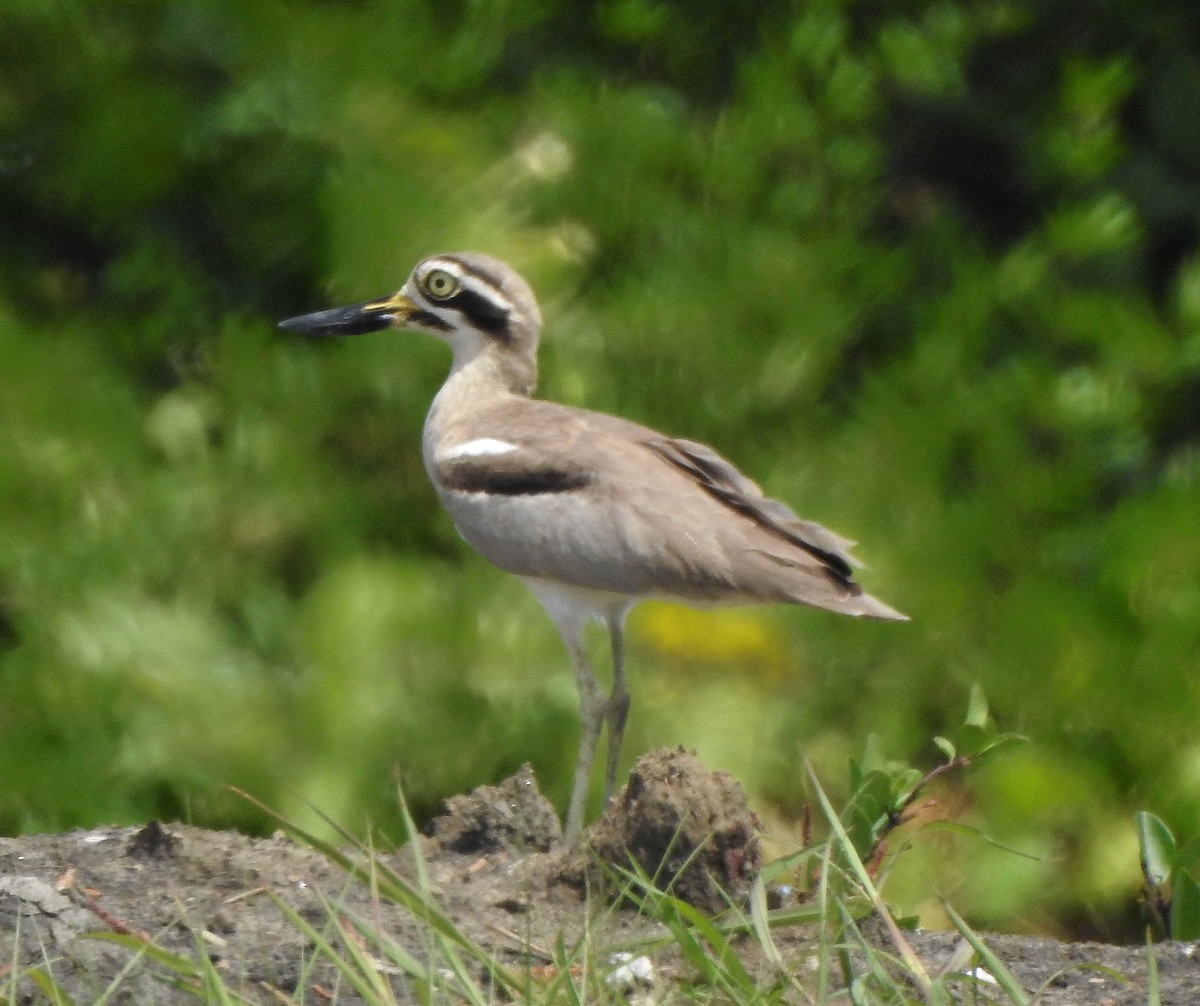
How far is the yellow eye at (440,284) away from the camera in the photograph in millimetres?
4273

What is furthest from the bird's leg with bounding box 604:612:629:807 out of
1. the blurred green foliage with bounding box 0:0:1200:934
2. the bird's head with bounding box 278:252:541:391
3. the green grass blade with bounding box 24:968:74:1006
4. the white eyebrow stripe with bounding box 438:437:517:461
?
the green grass blade with bounding box 24:968:74:1006

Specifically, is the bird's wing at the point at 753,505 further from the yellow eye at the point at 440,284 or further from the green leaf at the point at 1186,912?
the green leaf at the point at 1186,912

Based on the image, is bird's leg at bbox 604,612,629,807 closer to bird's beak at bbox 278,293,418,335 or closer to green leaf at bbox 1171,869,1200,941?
bird's beak at bbox 278,293,418,335

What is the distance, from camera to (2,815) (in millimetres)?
4562

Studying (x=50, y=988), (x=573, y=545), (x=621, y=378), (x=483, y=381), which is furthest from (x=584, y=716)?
(x=50, y=988)

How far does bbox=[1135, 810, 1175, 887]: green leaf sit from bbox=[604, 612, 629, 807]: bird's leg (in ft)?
3.47

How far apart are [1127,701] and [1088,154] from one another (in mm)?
1462

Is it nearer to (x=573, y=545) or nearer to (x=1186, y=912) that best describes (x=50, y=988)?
(x=573, y=545)

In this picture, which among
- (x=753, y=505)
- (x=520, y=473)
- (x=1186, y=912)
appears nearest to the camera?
(x=1186, y=912)

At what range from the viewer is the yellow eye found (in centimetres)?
427

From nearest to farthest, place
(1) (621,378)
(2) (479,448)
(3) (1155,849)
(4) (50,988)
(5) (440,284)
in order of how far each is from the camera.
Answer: (4) (50,988) → (3) (1155,849) → (2) (479,448) → (5) (440,284) → (1) (621,378)

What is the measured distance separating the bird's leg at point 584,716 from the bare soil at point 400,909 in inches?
18.7

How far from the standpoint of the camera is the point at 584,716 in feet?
13.2

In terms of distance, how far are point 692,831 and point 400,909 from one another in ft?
A: 1.47
